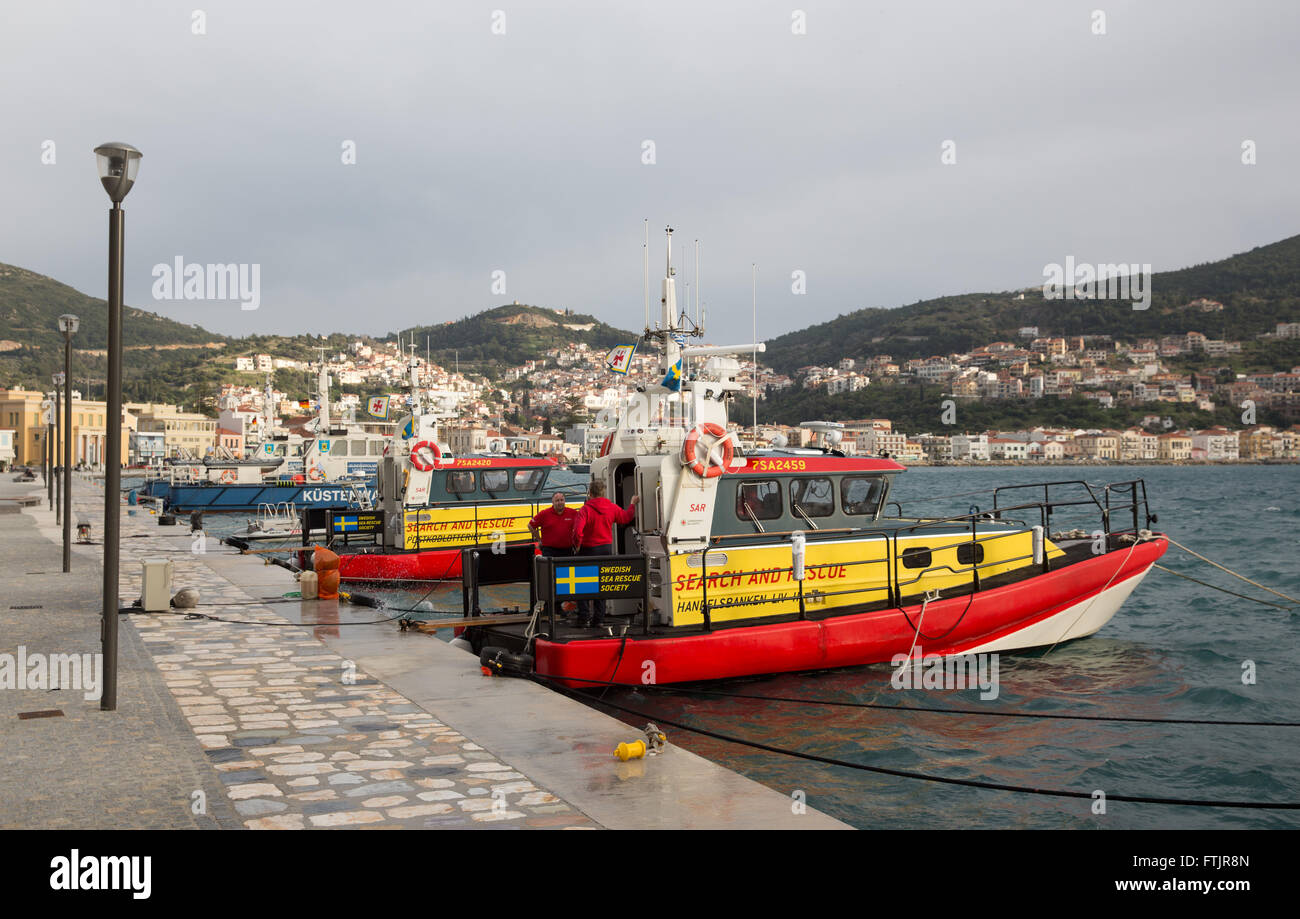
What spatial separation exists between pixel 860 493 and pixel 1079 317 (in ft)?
573

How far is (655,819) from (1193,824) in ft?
15.9

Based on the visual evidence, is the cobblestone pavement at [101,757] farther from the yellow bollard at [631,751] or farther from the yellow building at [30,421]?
the yellow building at [30,421]

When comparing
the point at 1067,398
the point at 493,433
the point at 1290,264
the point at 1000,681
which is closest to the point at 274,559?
the point at 1000,681

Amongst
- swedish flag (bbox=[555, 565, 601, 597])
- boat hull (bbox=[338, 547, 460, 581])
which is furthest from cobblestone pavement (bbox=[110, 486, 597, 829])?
boat hull (bbox=[338, 547, 460, 581])

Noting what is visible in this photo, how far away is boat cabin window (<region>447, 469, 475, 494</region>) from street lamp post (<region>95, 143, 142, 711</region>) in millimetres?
12778

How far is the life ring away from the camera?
10.1 m

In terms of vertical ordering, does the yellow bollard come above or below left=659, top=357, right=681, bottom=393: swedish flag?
below

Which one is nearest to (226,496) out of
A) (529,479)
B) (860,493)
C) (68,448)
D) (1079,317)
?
(68,448)

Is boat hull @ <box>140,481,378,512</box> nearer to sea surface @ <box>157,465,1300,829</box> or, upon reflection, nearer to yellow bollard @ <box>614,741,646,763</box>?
sea surface @ <box>157,465,1300,829</box>

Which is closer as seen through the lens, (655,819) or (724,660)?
(655,819)

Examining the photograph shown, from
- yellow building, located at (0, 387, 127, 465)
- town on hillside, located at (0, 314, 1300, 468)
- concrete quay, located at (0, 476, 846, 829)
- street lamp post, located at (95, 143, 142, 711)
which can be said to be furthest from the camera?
town on hillside, located at (0, 314, 1300, 468)

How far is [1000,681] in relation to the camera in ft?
38.7
